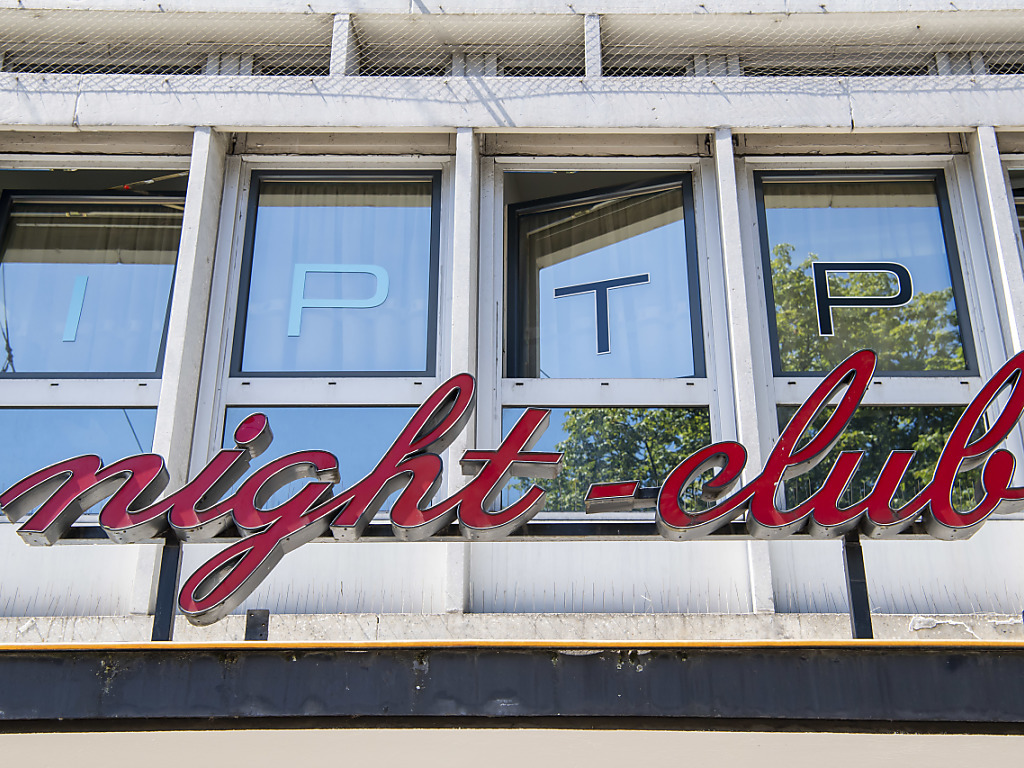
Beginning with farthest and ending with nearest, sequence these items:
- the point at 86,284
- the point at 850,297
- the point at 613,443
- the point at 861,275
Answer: the point at 86,284, the point at 861,275, the point at 850,297, the point at 613,443

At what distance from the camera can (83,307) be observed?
1003 centimetres

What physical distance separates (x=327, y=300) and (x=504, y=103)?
2806mm

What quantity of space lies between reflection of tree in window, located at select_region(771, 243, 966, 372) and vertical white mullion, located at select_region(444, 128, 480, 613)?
325 cm

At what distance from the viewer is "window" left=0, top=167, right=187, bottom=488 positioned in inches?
368

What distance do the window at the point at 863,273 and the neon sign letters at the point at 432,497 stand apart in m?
2.40

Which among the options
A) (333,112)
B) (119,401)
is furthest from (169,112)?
(119,401)

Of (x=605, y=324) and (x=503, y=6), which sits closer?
(x=605, y=324)

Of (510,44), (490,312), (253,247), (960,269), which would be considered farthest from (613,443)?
(510,44)

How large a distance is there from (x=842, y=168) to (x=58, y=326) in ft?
28.8

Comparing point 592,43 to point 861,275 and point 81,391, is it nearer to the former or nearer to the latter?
point 861,275

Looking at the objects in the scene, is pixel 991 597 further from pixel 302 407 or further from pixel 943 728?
pixel 302 407

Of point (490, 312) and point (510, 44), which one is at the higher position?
point (510, 44)

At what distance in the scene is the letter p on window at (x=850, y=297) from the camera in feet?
31.9

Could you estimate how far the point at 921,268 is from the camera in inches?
392
